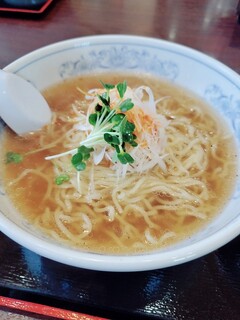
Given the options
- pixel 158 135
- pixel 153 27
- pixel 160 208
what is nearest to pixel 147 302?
pixel 160 208

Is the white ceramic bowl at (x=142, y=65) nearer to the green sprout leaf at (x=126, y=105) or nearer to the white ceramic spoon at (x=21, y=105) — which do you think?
the white ceramic spoon at (x=21, y=105)

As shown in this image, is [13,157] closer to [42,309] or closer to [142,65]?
[42,309]

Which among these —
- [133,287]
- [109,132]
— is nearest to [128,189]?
[109,132]

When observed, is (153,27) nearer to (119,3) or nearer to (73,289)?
(119,3)

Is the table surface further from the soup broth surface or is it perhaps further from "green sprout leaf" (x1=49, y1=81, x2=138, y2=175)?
"green sprout leaf" (x1=49, y1=81, x2=138, y2=175)

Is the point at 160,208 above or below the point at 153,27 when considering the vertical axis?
below

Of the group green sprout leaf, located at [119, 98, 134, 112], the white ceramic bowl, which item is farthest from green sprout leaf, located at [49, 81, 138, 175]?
the white ceramic bowl
